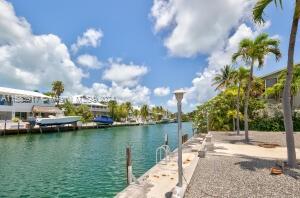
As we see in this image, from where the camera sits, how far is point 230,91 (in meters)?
38.6

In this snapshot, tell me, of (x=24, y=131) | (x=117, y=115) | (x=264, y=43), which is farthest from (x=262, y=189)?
(x=117, y=115)

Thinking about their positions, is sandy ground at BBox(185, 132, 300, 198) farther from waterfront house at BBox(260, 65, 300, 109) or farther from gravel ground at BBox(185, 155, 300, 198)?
waterfront house at BBox(260, 65, 300, 109)

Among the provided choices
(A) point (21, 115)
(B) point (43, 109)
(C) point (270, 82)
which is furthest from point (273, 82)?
(A) point (21, 115)

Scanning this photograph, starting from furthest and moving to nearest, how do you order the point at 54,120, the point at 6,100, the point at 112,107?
1. the point at 112,107
2. the point at 6,100
3. the point at 54,120

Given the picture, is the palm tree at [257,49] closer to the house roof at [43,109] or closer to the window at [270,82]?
the window at [270,82]

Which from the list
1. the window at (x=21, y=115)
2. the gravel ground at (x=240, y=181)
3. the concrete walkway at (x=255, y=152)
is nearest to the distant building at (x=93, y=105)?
the window at (x=21, y=115)

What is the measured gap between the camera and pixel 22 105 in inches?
2702

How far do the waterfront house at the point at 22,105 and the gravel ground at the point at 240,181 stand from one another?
207 feet

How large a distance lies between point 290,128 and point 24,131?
5544cm

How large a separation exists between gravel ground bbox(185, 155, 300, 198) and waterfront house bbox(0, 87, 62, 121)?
63.0 meters

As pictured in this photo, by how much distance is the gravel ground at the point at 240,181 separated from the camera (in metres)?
8.59

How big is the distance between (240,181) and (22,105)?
70.2m

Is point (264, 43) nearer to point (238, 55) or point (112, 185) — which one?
point (238, 55)

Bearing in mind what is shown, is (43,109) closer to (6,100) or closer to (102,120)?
(6,100)
